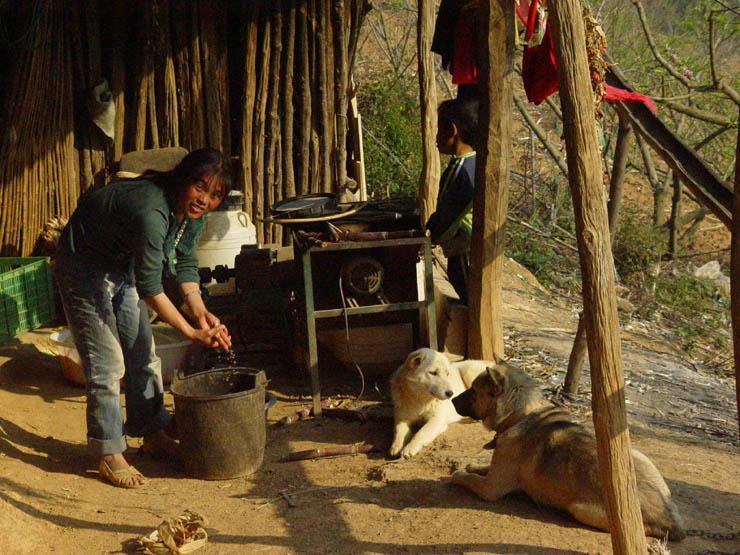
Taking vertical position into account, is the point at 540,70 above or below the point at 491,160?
above

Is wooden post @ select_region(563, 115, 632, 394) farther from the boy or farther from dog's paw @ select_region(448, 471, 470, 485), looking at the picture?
dog's paw @ select_region(448, 471, 470, 485)

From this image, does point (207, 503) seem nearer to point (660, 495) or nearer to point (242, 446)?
point (242, 446)

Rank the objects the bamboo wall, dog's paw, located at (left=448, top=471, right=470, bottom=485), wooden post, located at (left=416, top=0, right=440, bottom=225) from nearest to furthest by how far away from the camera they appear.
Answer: dog's paw, located at (left=448, top=471, right=470, bottom=485) < wooden post, located at (left=416, top=0, right=440, bottom=225) < the bamboo wall

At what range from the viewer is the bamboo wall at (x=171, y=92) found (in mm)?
7629

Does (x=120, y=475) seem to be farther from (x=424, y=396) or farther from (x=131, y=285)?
(x=424, y=396)

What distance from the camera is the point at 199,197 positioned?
163 inches

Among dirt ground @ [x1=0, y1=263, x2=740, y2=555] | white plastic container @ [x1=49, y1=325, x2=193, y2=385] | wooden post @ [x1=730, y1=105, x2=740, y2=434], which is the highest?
wooden post @ [x1=730, y1=105, x2=740, y2=434]

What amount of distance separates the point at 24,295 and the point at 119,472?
11.2 feet

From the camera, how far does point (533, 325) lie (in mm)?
8242

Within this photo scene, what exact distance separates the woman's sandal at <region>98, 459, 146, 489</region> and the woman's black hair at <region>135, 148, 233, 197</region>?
1.73 meters

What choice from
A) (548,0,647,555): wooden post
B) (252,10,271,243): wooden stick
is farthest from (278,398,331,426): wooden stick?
(252,10,271,243): wooden stick

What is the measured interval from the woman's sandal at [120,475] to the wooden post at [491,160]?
8.77 feet

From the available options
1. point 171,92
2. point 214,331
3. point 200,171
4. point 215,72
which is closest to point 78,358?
point 214,331

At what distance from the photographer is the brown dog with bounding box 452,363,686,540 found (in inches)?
142
